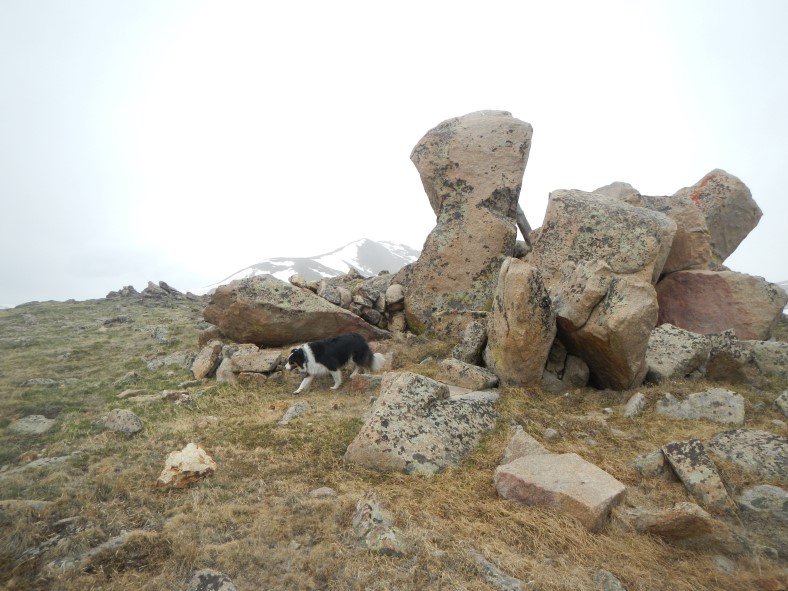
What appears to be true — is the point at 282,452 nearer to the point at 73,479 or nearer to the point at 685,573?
the point at 73,479

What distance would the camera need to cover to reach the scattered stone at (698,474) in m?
5.66

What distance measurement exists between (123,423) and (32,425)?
2900 millimetres

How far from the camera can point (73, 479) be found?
6766mm

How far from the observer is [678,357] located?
411 inches

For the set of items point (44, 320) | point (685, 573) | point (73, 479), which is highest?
point (685, 573)

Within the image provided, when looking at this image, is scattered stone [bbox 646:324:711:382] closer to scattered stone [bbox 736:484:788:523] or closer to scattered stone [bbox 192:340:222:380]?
scattered stone [bbox 736:484:788:523]

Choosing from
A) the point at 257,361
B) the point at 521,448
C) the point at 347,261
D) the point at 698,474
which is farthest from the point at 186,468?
the point at 347,261

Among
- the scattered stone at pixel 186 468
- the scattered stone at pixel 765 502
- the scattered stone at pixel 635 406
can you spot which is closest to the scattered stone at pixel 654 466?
the scattered stone at pixel 765 502

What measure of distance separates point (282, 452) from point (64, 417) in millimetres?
6609

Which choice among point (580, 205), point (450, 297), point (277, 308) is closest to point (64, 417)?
point (277, 308)

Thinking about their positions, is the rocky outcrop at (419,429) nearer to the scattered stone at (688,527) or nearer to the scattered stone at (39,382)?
the scattered stone at (688,527)

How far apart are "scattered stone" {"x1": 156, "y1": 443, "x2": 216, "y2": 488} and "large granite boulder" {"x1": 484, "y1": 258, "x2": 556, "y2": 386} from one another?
642 centimetres

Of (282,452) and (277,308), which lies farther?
(277,308)

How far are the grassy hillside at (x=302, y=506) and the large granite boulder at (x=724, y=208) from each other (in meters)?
11.9
